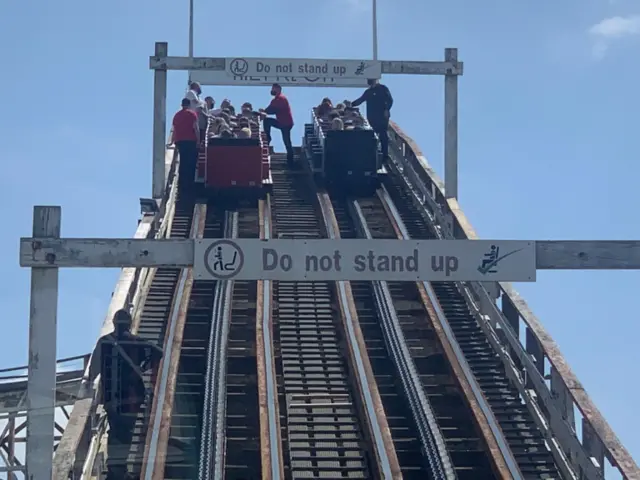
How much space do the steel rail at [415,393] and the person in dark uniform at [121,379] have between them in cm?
299

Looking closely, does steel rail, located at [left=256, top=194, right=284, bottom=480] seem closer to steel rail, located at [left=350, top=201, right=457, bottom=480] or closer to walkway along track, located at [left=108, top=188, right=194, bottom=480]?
walkway along track, located at [left=108, top=188, right=194, bottom=480]

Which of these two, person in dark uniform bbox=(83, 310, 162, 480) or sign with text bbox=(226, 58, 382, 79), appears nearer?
person in dark uniform bbox=(83, 310, 162, 480)

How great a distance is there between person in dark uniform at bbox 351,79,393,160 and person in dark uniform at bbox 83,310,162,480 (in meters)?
12.6

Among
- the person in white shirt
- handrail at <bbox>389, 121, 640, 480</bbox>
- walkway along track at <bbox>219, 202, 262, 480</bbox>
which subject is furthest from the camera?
the person in white shirt

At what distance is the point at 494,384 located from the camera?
551 inches

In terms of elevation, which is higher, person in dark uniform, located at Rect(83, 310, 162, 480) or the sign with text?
the sign with text

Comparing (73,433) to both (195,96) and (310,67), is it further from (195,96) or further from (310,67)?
(195,96)

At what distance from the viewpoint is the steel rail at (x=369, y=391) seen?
A: 38.9 ft

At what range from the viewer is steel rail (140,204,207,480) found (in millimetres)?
11672

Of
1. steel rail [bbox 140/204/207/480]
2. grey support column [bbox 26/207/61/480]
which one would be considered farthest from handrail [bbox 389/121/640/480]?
grey support column [bbox 26/207/61/480]

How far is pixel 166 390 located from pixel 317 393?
179cm

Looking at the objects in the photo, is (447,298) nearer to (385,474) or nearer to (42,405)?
(385,474)

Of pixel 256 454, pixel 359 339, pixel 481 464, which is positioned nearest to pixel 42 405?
pixel 256 454

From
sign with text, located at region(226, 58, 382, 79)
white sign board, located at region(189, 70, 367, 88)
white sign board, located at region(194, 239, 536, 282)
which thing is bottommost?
white sign board, located at region(194, 239, 536, 282)
